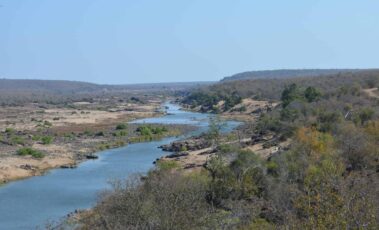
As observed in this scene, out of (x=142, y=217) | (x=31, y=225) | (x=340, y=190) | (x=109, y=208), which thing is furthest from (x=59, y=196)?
(x=340, y=190)

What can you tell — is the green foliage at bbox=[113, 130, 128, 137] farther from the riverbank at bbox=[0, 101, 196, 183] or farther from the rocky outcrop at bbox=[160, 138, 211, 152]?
the rocky outcrop at bbox=[160, 138, 211, 152]

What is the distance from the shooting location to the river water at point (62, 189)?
3275cm

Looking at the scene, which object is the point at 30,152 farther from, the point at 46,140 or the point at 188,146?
the point at 188,146

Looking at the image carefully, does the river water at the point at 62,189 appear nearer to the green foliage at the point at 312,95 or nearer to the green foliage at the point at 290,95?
the green foliage at the point at 290,95

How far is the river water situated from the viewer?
32.8m

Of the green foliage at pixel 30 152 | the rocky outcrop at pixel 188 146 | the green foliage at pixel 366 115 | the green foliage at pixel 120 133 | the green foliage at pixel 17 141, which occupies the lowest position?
the green foliage at pixel 120 133

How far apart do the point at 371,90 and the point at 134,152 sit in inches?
1185

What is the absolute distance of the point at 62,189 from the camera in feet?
133

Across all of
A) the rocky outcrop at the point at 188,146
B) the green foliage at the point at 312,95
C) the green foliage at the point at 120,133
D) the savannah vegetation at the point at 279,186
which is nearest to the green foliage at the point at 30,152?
the rocky outcrop at the point at 188,146

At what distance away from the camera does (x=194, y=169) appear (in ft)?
142

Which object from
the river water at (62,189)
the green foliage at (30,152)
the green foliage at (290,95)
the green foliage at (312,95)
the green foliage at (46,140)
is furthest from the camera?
the green foliage at (290,95)

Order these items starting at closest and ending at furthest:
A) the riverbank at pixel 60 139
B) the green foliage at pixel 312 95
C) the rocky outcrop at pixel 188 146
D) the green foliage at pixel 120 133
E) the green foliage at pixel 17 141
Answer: the riverbank at pixel 60 139 → the rocky outcrop at pixel 188 146 → the green foliage at pixel 17 141 → the green foliage at pixel 312 95 → the green foliage at pixel 120 133

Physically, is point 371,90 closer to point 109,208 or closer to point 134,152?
point 134,152

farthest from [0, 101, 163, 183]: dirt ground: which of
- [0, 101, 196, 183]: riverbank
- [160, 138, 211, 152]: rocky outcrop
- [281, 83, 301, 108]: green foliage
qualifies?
[281, 83, 301, 108]: green foliage
